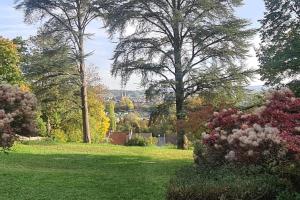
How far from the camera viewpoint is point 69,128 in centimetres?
3991

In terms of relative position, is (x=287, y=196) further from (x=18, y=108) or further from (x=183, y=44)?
(x=183, y=44)

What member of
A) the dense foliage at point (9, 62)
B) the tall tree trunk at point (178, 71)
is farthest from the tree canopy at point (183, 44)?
the dense foliage at point (9, 62)

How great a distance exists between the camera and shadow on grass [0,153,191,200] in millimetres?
9516

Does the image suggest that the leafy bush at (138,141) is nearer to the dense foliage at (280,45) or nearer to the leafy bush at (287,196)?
the dense foliage at (280,45)

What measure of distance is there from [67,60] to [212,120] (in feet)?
60.0

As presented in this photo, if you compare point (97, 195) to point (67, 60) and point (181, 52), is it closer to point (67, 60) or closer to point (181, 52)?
point (181, 52)

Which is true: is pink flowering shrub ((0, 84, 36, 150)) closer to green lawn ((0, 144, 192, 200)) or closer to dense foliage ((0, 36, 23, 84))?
green lawn ((0, 144, 192, 200))

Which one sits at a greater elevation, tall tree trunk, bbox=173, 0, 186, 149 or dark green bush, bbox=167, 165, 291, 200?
tall tree trunk, bbox=173, 0, 186, 149

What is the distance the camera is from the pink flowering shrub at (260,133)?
7211 mm

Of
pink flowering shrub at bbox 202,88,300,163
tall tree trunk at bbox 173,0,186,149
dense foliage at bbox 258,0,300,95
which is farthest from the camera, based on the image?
tall tree trunk at bbox 173,0,186,149

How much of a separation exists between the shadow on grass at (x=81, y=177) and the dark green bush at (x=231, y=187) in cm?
238

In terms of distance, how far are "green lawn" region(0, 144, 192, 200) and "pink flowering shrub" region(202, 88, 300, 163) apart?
163 centimetres

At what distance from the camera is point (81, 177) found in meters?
11.7

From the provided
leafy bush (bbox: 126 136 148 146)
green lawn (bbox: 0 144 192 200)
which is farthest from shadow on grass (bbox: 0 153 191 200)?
leafy bush (bbox: 126 136 148 146)
